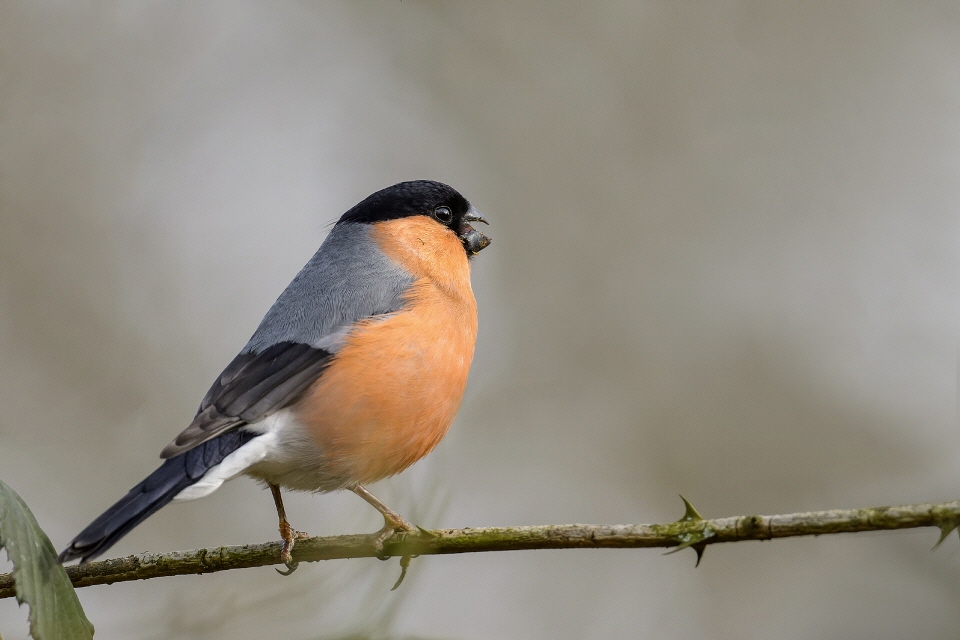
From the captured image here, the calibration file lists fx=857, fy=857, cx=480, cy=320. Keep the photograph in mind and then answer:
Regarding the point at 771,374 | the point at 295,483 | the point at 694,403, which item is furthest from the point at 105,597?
the point at 771,374

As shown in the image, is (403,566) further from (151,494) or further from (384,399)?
(151,494)

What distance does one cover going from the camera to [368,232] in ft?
12.2

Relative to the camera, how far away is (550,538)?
1977 mm

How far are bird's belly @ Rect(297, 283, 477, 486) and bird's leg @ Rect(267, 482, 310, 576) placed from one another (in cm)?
25

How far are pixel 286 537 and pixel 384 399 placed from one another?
23.1 inches

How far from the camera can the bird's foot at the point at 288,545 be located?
→ 102 inches

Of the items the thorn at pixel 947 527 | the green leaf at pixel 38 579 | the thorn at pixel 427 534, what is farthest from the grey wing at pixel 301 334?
the thorn at pixel 947 527

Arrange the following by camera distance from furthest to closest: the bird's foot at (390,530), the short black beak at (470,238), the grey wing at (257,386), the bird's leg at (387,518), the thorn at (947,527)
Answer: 1. the short black beak at (470,238)
2. the bird's leg at (387,518)
3. the grey wing at (257,386)
4. the bird's foot at (390,530)
5. the thorn at (947,527)

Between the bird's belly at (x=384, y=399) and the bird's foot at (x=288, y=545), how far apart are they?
254mm

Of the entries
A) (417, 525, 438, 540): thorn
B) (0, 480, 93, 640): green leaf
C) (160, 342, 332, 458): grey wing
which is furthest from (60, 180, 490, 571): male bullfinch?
(0, 480, 93, 640): green leaf

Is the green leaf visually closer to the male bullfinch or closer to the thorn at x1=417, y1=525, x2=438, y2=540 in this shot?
the male bullfinch

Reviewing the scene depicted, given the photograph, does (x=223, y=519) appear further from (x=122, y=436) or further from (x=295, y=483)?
(x=295, y=483)

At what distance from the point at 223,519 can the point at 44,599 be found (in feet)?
14.0

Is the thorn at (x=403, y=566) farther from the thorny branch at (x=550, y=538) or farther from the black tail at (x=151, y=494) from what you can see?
the black tail at (x=151, y=494)
